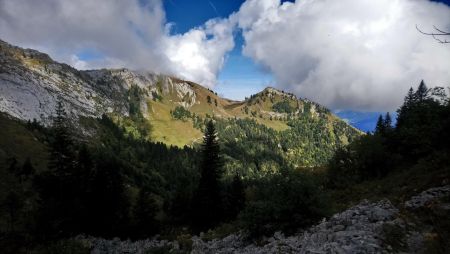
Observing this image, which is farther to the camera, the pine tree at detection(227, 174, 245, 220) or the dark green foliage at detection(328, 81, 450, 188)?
the pine tree at detection(227, 174, 245, 220)

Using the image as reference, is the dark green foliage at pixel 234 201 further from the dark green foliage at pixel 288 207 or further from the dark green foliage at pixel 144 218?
the dark green foliage at pixel 288 207

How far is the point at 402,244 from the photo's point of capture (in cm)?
1509

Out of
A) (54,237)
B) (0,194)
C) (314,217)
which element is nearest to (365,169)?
(314,217)

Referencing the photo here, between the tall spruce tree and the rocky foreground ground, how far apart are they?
29.9m

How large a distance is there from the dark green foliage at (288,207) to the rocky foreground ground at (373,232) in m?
1.24

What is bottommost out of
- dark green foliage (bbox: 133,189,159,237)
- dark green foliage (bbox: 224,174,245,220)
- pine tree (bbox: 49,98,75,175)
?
dark green foliage (bbox: 133,189,159,237)

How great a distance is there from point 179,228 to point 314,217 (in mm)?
34181

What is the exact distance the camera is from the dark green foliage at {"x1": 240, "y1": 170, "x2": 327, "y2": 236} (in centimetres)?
2336

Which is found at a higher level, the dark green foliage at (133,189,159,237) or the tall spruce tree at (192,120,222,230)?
the tall spruce tree at (192,120,222,230)

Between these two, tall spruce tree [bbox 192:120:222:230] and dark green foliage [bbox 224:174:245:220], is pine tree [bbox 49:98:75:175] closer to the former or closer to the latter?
tall spruce tree [bbox 192:120:222:230]

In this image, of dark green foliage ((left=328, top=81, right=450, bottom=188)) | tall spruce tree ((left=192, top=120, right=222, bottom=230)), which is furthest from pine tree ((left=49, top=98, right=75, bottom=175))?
dark green foliage ((left=328, top=81, right=450, bottom=188))

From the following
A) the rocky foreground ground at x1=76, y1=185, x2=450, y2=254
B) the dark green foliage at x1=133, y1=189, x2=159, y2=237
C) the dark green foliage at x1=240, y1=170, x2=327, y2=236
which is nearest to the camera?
the rocky foreground ground at x1=76, y1=185, x2=450, y2=254

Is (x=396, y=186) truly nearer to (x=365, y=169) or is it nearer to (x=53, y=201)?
(x=365, y=169)

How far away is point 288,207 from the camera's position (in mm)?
23625
